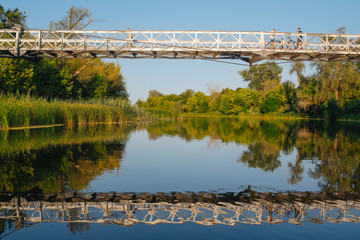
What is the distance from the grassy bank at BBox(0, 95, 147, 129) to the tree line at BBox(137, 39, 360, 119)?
57.7 feet

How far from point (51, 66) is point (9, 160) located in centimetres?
3421

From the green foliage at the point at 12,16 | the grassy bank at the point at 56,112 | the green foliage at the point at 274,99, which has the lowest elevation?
the grassy bank at the point at 56,112

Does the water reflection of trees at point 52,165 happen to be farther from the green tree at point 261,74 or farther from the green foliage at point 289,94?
the green tree at point 261,74

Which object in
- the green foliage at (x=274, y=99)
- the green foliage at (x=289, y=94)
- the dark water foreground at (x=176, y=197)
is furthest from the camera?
the green foliage at (x=274, y=99)

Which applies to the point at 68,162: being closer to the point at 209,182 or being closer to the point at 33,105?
the point at 209,182

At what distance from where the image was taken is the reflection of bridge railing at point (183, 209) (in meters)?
5.64

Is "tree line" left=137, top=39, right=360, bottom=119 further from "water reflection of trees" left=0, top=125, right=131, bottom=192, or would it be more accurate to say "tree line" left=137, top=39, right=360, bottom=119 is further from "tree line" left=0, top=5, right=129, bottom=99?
"tree line" left=0, top=5, right=129, bottom=99

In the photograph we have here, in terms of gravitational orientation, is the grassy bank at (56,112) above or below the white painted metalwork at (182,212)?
above

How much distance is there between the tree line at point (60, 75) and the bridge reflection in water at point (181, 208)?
2721cm

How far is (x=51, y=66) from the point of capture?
139ft

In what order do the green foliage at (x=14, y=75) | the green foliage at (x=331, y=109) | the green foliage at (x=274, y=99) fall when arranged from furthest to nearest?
the green foliage at (x=274, y=99) < the green foliage at (x=331, y=109) < the green foliage at (x=14, y=75)

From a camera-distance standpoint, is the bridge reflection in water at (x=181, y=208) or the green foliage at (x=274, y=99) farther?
the green foliage at (x=274, y=99)

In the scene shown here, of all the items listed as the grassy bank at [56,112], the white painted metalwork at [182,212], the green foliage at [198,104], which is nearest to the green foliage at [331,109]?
the grassy bank at [56,112]

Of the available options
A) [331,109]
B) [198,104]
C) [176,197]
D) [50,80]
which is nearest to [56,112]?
[50,80]
